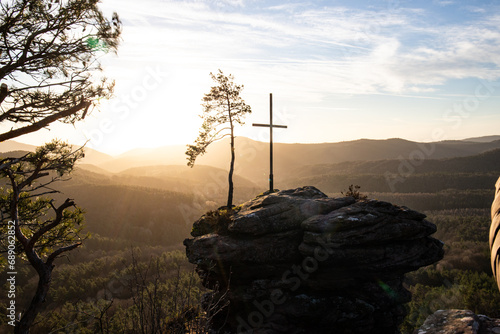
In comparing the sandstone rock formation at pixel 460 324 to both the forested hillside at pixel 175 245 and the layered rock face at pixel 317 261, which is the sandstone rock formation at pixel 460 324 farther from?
the layered rock face at pixel 317 261

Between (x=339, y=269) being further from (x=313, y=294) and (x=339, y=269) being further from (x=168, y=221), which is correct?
(x=168, y=221)

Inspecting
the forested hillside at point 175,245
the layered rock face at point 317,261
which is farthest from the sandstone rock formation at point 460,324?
the layered rock face at point 317,261

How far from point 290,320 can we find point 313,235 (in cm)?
401

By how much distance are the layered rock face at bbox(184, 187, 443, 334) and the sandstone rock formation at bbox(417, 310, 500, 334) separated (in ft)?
20.7

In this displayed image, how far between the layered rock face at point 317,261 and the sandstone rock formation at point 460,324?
631 cm

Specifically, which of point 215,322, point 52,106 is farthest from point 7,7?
point 215,322

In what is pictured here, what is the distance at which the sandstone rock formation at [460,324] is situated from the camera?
414 cm

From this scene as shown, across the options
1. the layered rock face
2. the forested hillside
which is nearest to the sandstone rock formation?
the forested hillside

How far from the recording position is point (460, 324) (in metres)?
4.55

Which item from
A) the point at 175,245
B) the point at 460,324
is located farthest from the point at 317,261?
the point at 175,245

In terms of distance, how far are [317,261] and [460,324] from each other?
301 inches

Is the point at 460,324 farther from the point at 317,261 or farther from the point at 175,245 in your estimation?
the point at 175,245

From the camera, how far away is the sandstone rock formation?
13.6 feet

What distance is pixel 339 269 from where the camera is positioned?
12.5m
